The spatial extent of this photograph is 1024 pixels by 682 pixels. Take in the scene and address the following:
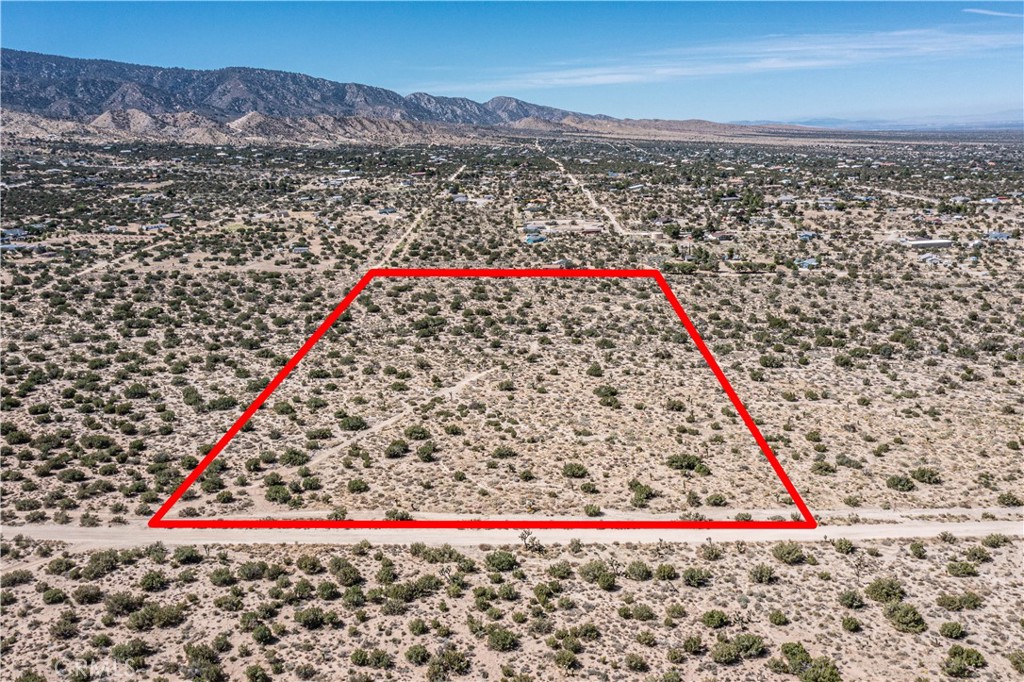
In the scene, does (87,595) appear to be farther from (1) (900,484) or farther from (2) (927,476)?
(2) (927,476)

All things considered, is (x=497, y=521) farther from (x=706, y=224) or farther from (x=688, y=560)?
(x=706, y=224)

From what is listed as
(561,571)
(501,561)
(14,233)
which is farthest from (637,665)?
(14,233)

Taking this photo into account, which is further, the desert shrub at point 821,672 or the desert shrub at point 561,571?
the desert shrub at point 561,571

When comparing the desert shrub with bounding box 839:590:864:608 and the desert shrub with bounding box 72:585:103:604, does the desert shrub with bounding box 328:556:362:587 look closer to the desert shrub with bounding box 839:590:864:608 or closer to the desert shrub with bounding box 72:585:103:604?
the desert shrub with bounding box 72:585:103:604

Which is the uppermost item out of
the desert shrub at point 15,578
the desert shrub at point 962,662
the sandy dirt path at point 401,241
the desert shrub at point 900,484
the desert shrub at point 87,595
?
the sandy dirt path at point 401,241

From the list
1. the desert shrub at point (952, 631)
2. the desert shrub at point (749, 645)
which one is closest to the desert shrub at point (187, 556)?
the desert shrub at point (749, 645)

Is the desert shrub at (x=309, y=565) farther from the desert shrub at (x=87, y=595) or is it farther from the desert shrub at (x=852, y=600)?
the desert shrub at (x=852, y=600)

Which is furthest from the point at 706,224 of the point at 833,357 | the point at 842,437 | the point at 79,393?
the point at 79,393

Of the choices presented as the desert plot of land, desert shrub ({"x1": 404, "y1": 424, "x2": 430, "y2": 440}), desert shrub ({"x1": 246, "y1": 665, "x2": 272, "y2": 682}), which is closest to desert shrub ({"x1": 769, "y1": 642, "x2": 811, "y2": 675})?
the desert plot of land
